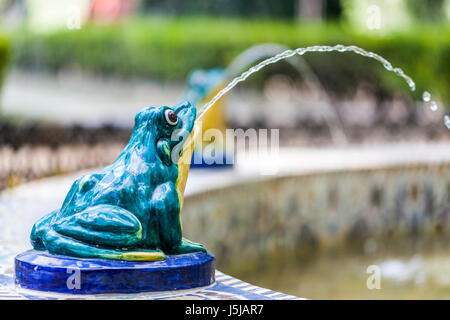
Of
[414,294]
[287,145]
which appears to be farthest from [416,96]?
[414,294]

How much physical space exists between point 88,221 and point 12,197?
146 inches

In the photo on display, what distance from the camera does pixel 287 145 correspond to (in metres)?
14.1

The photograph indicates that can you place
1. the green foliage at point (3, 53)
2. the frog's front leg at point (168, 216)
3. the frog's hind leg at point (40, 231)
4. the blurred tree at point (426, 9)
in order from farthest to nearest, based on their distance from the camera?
1. the blurred tree at point (426, 9)
2. the green foliage at point (3, 53)
3. the frog's hind leg at point (40, 231)
4. the frog's front leg at point (168, 216)

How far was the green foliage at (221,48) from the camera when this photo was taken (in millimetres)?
18984

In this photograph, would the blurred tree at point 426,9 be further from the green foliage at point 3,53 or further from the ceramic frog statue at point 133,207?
the ceramic frog statue at point 133,207

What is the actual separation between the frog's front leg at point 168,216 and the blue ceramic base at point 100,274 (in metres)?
0.08

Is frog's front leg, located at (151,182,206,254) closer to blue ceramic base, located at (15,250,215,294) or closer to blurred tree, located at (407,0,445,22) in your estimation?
blue ceramic base, located at (15,250,215,294)

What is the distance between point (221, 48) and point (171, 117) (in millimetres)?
16669

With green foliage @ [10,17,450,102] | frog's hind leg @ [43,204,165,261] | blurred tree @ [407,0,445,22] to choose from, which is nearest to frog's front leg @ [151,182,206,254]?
frog's hind leg @ [43,204,165,261]

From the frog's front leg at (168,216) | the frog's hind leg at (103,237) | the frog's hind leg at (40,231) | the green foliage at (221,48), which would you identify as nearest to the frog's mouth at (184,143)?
the frog's front leg at (168,216)

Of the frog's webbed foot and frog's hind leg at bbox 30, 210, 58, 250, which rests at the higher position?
frog's hind leg at bbox 30, 210, 58, 250

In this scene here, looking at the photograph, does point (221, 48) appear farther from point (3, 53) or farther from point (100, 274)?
point (100, 274)

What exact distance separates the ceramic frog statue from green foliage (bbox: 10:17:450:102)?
13488mm

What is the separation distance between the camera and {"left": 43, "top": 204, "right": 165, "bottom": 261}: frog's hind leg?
13.3 feet
